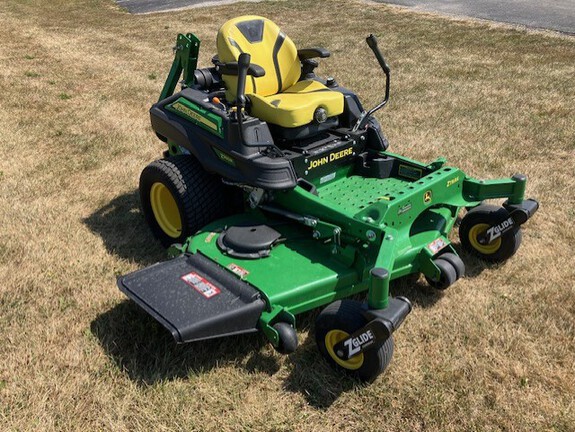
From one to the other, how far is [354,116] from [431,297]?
59.2 inches

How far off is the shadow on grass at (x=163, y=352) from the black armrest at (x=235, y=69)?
65.5 inches

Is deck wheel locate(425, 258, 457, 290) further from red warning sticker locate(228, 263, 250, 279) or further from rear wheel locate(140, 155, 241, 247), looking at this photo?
rear wheel locate(140, 155, 241, 247)

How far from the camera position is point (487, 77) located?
8953 millimetres

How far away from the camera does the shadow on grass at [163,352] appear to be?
10.7 feet

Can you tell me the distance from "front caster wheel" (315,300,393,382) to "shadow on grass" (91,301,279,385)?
0.32 meters

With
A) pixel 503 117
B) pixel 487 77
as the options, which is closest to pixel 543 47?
pixel 487 77

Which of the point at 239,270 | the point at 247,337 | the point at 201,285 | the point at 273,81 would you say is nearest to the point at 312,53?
the point at 273,81

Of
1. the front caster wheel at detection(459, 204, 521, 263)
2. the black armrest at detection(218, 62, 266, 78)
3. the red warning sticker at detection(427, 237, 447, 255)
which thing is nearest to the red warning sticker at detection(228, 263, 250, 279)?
the red warning sticker at detection(427, 237, 447, 255)

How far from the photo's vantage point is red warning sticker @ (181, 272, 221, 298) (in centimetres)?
330

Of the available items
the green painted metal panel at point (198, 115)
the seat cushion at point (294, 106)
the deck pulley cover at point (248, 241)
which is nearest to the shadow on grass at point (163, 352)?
the deck pulley cover at point (248, 241)

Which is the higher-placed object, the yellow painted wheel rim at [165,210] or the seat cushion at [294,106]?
the seat cushion at [294,106]

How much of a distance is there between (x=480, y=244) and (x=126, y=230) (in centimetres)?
268

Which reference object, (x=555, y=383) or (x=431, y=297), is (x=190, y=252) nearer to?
(x=431, y=297)

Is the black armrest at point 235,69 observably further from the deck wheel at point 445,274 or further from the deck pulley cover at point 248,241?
the deck wheel at point 445,274
